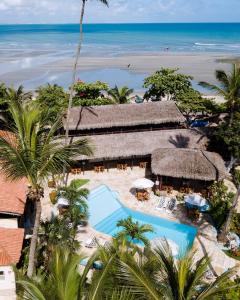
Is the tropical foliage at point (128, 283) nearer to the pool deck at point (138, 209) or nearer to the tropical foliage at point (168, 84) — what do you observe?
the pool deck at point (138, 209)

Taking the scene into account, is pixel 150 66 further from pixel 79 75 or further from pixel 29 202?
pixel 29 202

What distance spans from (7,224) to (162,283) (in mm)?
10608

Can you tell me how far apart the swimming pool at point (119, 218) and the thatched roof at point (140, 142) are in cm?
356

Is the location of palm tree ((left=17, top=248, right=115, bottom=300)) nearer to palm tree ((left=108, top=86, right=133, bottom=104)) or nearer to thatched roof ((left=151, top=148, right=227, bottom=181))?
thatched roof ((left=151, top=148, right=227, bottom=181))

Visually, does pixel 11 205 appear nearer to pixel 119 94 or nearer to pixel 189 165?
pixel 189 165

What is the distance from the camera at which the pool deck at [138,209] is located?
55.0 feet

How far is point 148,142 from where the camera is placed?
26.1 m

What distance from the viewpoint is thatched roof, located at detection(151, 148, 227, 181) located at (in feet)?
71.5

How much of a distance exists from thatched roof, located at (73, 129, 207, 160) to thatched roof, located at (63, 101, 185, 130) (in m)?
1.69

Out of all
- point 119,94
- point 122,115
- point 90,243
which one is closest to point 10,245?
point 90,243

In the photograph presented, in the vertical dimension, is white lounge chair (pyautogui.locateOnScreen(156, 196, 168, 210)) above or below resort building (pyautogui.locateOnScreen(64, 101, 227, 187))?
below

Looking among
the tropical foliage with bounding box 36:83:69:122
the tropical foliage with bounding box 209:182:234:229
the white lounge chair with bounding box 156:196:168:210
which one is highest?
the tropical foliage with bounding box 36:83:69:122

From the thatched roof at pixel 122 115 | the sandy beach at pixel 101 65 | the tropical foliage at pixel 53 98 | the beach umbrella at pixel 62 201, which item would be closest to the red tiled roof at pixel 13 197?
the beach umbrella at pixel 62 201

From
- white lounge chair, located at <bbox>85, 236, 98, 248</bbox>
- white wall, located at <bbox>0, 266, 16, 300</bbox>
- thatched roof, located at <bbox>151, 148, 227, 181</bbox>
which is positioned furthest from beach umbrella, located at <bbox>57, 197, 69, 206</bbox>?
thatched roof, located at <bbox>151, 148, 227, 181</bbox>
